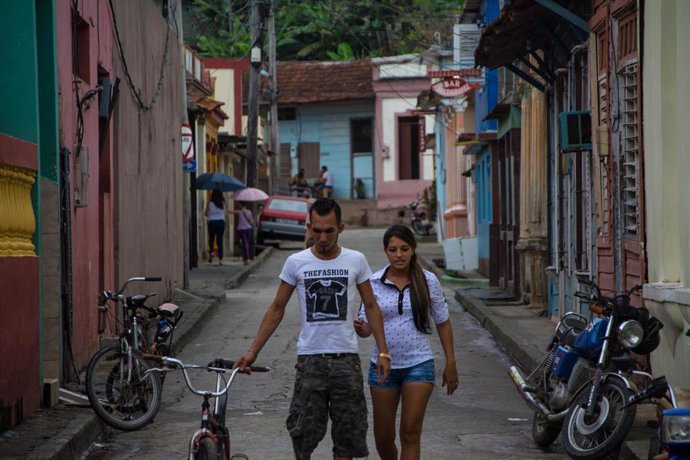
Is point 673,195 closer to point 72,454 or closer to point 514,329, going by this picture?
point 72,454

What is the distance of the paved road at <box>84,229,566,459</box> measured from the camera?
421 inches

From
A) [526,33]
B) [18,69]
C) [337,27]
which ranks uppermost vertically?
[337,27]

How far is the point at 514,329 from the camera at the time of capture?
18.6 meters

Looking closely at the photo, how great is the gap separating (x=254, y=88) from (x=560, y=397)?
1111 inches

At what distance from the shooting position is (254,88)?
1492 inches

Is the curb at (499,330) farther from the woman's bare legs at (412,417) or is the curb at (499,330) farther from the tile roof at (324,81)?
the tile roof at (324,81)

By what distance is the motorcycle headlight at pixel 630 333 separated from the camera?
9859 mm

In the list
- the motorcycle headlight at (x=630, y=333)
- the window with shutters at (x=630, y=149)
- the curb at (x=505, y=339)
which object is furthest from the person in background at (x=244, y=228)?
the motorcycle headlight at (x=630, y=333)

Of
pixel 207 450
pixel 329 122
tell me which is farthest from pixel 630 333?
pixel 329 122

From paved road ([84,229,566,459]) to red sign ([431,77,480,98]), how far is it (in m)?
10.6

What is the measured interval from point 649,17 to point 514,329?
682 cm

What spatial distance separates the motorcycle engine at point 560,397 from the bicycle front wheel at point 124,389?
3.38m

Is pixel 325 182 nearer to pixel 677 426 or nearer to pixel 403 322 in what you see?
pixel 403 322

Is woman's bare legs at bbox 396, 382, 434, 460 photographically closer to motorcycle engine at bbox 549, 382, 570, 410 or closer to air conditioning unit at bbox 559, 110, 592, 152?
motorcycle engine at bbox 549, 382, 570, 410
